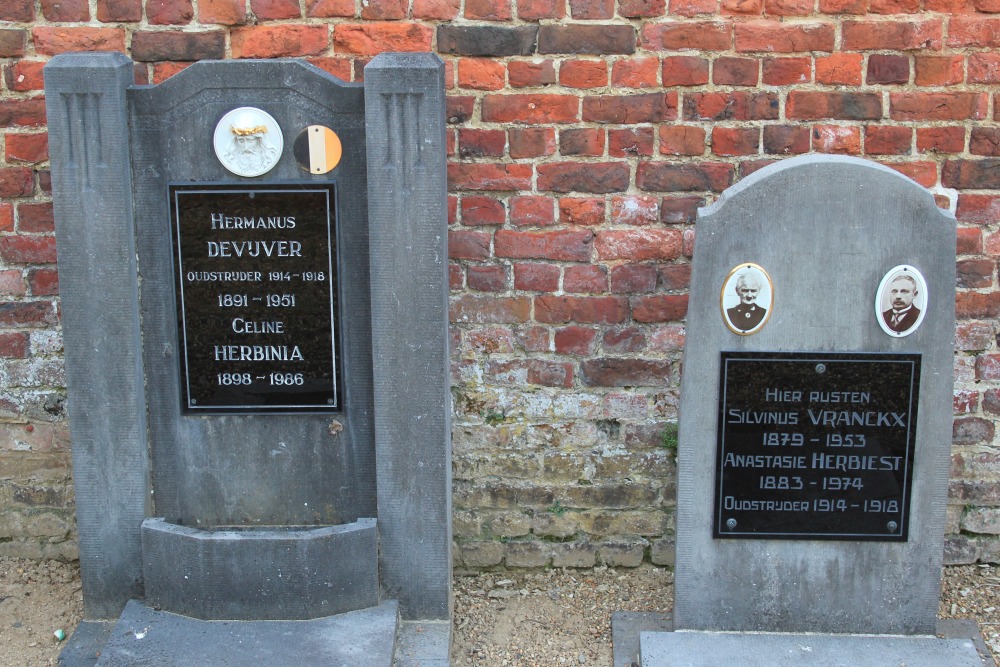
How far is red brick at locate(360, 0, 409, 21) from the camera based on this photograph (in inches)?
116

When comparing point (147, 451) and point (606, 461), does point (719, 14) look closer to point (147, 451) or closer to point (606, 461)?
point (606, 461)

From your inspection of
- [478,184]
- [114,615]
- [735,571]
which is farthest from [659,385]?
[114,615]

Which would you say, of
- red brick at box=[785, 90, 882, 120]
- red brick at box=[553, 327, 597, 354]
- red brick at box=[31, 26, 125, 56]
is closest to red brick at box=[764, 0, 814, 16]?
red brick at box=[785, 90, 882, 120]

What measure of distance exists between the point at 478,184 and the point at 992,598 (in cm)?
228

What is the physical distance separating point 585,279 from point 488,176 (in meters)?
0.49

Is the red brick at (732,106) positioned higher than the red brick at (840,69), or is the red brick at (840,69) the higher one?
the red brick at (840,69)

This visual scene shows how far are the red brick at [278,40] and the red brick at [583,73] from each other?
0.79 meters

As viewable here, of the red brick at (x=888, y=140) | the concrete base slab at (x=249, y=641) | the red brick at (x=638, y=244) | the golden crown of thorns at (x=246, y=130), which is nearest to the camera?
the concrete base slab at (x=249, y=641)

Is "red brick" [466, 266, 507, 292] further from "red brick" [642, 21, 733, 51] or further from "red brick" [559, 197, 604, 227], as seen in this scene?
"red brick" [642, 21, 733, 51]

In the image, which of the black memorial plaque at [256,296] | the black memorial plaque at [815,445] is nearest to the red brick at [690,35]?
the black memorial plaque at [815,445]

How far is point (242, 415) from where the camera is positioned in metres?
2.81

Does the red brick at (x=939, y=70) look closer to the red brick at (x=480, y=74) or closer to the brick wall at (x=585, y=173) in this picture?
the brick wall at (x=585, y=173)

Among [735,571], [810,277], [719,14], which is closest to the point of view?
[810,277]

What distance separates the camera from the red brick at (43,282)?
10.4ft
